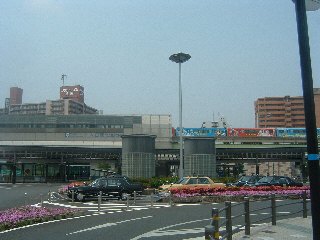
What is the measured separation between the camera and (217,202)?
24.5m

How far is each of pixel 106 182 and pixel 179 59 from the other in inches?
519

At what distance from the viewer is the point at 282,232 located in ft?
36.7

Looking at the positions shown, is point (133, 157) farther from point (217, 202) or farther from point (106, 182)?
point (217, 202)

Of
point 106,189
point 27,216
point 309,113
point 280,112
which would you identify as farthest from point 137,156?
point 280,112

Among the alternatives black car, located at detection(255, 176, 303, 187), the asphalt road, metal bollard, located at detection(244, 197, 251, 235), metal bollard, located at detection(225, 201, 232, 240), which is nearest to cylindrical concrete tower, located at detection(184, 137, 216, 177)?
black car, located at detection(255, 176, 303, 187)

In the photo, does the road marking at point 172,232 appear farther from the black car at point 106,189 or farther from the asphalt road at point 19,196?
the black car at point 106,189

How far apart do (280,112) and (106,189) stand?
131713 millimetres

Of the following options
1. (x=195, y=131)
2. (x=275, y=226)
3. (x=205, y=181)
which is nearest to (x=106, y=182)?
(x=205, y=181)

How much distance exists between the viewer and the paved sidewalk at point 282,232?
10328mm

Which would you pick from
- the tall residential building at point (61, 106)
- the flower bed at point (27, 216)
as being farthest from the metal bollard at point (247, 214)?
the tall residential building at point (61, 106)

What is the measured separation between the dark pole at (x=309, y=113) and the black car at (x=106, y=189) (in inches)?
787

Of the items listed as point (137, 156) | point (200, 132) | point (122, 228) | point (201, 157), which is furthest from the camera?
point (200, 132)

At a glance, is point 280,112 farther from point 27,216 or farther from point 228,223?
point 228,223

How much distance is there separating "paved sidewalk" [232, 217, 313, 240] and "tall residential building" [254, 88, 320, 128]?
136m
